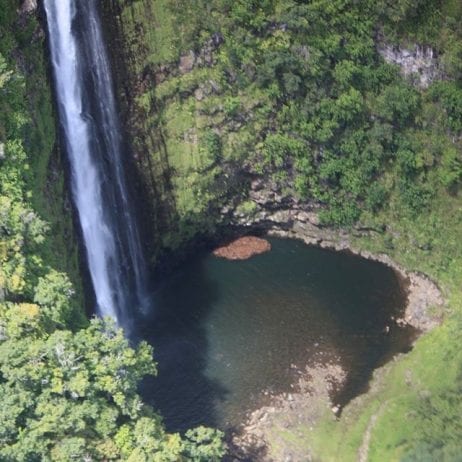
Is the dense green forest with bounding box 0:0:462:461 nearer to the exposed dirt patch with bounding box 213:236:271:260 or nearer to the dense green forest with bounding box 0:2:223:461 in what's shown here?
the dense green forest with bounding box 0:2:223:461

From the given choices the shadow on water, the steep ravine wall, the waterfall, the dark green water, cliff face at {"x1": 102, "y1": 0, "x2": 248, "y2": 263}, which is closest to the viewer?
the steep ravine wall

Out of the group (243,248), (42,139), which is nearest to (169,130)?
(243,248)

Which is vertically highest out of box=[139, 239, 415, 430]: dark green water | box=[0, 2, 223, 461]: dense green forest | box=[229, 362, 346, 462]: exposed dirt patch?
box=[0, 2, 223, 461]: dense green forest

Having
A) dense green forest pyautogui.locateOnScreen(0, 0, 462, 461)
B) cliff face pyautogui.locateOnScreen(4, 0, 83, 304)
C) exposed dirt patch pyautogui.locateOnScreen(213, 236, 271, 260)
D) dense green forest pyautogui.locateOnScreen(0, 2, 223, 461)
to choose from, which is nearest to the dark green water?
exposed dirt patch pyautogui.locateOnScreen(213, 236, 271, 260)

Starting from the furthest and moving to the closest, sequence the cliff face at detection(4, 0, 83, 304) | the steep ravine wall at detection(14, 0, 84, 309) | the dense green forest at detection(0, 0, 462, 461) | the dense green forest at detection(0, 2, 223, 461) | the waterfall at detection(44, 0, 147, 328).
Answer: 1. the waterfall at detection(44, 0, 147, 328)
2. the dense green forest at detection(0, 0, 462, 461)
3. the steep ravine wall at detection(14, 0, 84, 309)
4. the cliff face at detection(4, 0, 83, 304)
5. the dense green forest at detection(0, 2, 223, 461)

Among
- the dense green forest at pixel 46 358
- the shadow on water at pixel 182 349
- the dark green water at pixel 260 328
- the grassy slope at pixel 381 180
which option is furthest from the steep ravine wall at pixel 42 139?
the dark green water at pixel 260 328

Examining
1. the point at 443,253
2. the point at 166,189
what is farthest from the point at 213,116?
the point at 443,253

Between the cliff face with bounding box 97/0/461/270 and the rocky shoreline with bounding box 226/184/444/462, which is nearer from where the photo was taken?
the rocky shoreline with bounding box 226/184/444/462

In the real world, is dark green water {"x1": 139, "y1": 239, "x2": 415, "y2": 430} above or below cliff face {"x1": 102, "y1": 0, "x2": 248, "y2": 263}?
below
